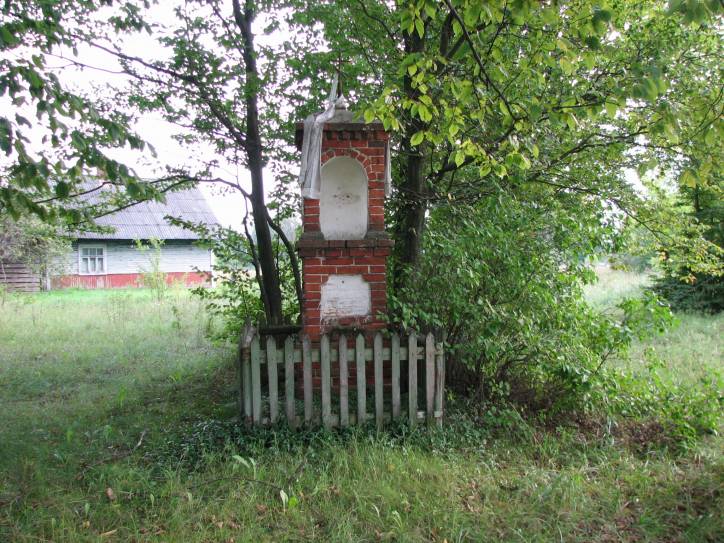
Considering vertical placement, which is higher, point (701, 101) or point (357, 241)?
point (701, 101)

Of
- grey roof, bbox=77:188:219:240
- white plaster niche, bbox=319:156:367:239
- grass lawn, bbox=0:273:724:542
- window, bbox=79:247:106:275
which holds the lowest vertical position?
grass lawn, bbox=0:273:724:542

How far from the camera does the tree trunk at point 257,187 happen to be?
6605mm

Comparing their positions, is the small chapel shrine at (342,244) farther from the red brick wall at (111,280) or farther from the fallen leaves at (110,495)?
the red brick wall at (111,280)

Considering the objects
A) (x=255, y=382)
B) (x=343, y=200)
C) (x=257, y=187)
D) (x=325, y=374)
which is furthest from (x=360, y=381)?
(x=257, y=187)

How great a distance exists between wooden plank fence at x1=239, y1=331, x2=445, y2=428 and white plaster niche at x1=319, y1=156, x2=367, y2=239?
129 centimetres

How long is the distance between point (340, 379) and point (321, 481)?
101cm

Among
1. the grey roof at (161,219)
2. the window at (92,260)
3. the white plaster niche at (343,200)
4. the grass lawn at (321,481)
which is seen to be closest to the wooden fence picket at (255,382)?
A: the grass lawn at (321,481)

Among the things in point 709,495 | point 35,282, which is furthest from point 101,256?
point 709,495

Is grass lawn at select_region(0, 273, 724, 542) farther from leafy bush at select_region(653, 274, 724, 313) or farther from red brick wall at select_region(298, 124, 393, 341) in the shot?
leafy bush at select_region(653, 274, 724, 313)

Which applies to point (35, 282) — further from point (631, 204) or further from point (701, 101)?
point (701, 101)

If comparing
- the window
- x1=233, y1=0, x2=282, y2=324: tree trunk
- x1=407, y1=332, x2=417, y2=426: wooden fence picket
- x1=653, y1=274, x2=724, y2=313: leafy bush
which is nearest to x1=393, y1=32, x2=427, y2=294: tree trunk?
x1=407, y1=332, x2=417, y2=426: wooden fence picket

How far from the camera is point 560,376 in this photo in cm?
498

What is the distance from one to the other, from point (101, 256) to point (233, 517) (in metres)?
25.2

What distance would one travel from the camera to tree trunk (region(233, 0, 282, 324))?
6.61 metres
